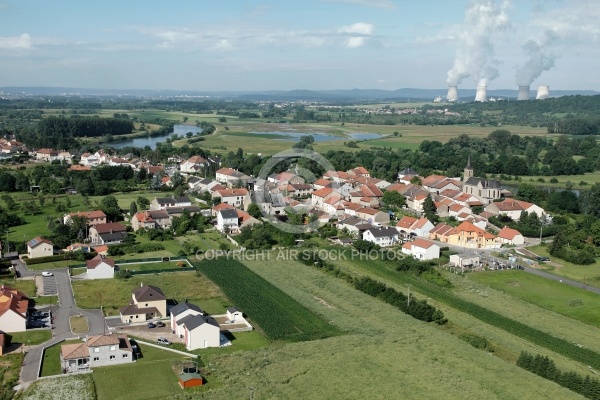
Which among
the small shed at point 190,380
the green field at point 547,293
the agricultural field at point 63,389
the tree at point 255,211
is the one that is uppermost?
the tree at point 255,211

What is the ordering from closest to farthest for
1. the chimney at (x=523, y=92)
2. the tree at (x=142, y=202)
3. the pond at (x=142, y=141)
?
the tree at (x=142, y=202)
the pond at (x=142, y=141)
the chimney at (x=523, y=92)

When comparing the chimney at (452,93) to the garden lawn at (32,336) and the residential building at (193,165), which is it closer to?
the residential building at (193,165)

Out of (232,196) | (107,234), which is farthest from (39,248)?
(232,196)

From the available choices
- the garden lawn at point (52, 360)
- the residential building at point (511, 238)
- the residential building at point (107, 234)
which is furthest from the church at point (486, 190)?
the garden lawn at point (52, 360)

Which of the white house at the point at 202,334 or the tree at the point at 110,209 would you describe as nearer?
the white house at the point at 202,334

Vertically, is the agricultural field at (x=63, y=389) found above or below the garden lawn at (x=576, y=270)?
below

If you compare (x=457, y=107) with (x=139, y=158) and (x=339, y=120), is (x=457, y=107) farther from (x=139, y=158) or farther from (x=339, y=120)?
(x=139, y=158)

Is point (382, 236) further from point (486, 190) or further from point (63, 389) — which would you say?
point (63, 389)
